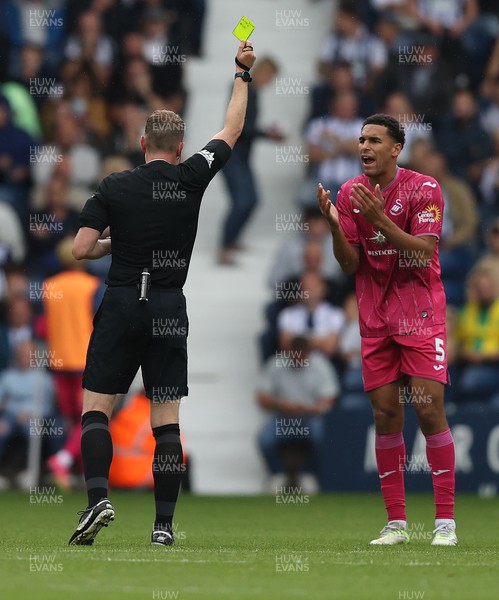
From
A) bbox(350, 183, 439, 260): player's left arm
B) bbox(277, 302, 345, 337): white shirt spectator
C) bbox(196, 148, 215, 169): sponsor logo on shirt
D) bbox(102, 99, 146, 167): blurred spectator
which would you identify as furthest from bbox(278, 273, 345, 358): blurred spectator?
bbox(196, 148, 215, 169): sponsor logo on shirt

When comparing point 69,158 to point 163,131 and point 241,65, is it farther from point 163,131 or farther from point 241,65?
point 163,131

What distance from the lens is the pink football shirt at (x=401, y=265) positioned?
8.41 metres

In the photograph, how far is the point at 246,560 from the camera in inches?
288

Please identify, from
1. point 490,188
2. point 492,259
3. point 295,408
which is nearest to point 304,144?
point 490,188

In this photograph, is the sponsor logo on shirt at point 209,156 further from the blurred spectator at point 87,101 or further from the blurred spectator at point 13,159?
the blurred spectator at point 87,101

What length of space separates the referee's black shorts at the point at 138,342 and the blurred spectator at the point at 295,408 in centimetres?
653

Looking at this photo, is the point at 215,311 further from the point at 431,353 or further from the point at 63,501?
the point at 431,353

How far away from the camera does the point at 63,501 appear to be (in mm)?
12867

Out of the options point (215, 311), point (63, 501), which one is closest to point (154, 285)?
point (63, 501)

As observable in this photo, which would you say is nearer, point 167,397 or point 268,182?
point 167,397

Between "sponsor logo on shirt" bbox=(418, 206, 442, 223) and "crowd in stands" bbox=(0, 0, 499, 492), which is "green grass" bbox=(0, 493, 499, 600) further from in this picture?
"crowd in stands" bbox=(0, 0, 499, 492)

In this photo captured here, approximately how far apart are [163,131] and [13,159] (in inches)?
372

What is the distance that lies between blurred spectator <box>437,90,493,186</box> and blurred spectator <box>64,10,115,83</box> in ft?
13.2

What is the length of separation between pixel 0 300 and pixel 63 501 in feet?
11.3
